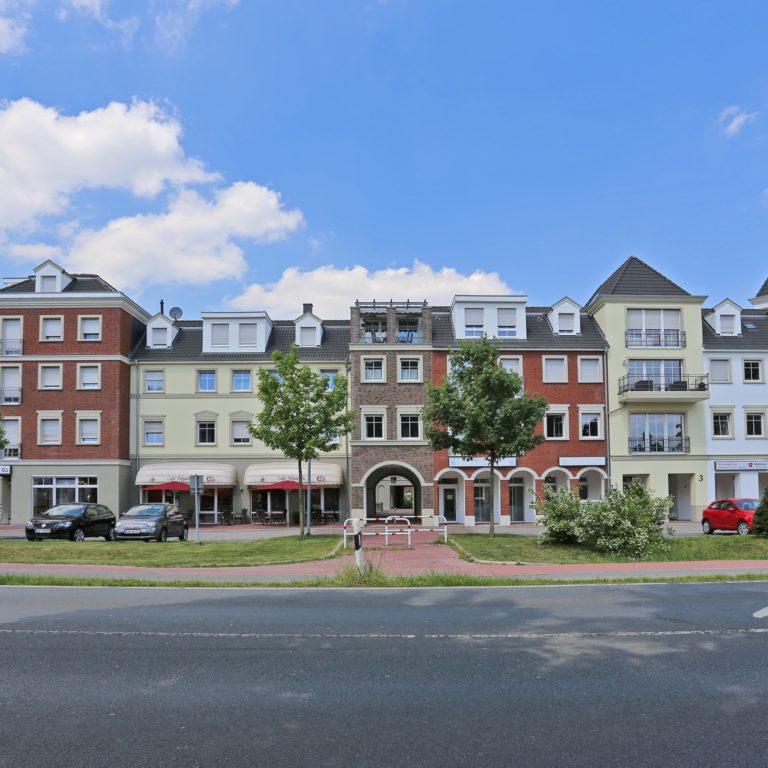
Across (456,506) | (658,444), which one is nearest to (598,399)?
(658,444)

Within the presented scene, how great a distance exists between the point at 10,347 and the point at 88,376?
485 cm

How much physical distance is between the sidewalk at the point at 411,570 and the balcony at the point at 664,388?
2406 cm

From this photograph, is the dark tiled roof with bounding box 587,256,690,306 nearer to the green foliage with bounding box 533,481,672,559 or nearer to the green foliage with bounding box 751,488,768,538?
the green foliage with bounding box 751,488,768,538

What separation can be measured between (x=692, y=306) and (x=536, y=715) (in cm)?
4111

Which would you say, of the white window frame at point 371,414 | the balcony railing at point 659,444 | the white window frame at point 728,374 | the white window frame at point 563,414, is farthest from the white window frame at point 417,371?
the white window frame at point 728,374

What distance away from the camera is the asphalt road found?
498 centimetres

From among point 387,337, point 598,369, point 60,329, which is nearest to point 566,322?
point 598,369

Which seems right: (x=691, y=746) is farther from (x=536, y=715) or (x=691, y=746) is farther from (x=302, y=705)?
(x=302, y=705)

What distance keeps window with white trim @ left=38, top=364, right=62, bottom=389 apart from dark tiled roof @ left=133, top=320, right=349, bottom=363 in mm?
4414

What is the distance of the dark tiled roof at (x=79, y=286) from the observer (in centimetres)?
4281

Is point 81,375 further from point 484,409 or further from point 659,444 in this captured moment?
point 659,444

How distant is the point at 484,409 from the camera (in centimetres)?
2522

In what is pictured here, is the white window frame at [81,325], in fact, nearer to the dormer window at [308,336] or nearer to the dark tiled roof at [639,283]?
the dormer window at [308,336]

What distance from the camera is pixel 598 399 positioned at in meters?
42.0
